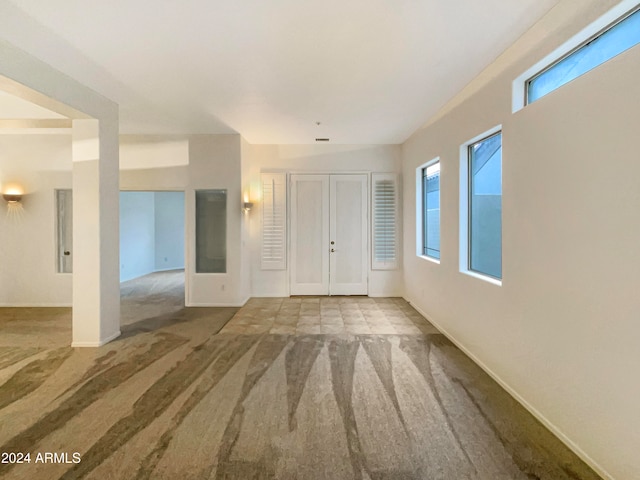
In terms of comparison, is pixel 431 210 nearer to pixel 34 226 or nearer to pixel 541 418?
pixel 541 418

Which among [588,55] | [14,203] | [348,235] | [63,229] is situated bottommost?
[348,235]

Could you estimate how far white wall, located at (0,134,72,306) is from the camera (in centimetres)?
551

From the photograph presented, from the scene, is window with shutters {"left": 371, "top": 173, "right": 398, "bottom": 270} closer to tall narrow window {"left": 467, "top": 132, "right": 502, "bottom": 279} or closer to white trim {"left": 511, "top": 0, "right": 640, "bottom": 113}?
tall narrow window {"left": 467, "top": 132, "right": 502, "bottom": 279}

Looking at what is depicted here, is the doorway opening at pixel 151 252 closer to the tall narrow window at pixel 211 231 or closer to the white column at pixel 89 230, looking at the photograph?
the tall narrow window at pixel 211 231

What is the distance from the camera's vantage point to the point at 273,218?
6.23 meters

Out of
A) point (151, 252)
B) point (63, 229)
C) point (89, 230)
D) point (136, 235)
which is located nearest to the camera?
point (89, 230)

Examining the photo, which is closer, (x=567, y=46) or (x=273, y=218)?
(x=567, y=46)

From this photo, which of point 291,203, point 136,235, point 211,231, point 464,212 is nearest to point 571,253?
point 464,212

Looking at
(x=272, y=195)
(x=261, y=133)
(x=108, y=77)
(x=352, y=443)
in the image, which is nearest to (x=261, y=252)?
(x=272, y=195)

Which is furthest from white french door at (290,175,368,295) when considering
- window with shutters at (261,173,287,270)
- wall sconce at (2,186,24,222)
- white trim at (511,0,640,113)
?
wall sconce at (2,186,24,222)

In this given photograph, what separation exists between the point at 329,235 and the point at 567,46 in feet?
14.9

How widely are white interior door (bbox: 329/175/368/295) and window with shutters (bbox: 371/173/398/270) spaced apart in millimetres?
187

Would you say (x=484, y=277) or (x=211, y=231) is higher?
(x=211, y=231)

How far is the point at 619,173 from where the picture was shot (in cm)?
173
